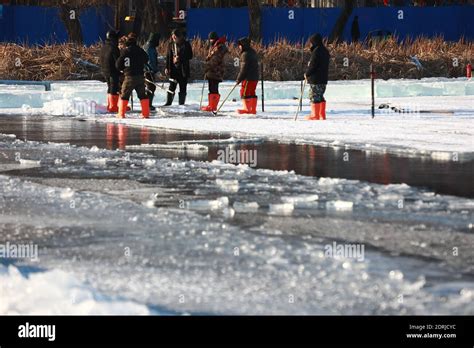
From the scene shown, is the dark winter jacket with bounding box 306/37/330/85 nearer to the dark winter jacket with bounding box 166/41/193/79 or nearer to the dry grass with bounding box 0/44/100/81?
the dark winter jacket with bounding box 166/41/193/79

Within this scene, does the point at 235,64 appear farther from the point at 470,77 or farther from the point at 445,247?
the point at 445,247

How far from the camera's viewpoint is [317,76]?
27.7m

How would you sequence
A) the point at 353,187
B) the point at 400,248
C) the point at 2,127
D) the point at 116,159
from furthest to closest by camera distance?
the point at 2,127 < the point at 116,159 < the point at 353,187 < the point at 400,248

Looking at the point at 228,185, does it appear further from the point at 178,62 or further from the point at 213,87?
the point at 178,62

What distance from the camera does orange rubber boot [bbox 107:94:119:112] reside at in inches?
1248

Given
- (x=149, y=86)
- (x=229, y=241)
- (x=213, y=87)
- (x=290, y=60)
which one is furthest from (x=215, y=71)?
(x=229, y=241)

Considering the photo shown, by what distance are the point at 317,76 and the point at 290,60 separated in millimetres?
17607

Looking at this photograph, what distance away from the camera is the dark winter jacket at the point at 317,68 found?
27688mm

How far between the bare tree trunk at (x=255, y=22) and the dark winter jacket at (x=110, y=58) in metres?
21.7

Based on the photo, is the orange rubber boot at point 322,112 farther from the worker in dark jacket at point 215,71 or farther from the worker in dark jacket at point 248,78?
the worker in dark jacket at point 215,71

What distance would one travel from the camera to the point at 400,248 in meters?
10.6
